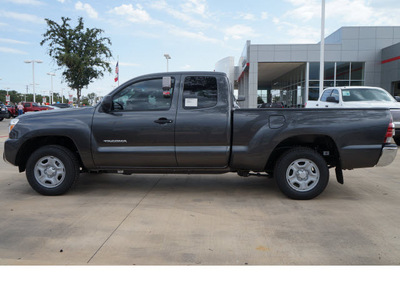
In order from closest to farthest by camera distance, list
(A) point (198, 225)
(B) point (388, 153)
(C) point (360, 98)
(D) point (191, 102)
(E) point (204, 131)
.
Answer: (A) point (198, 225) → (B) point (388, 153) → (E) point (204, 131) → (D) point (191, 102) → (C) point (360, 98)

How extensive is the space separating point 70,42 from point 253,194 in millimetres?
23599

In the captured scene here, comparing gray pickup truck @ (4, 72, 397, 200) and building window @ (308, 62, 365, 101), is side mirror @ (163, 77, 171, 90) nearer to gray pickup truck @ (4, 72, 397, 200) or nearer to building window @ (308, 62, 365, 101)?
gray pickup truck @ (4, 72, 397, 200)

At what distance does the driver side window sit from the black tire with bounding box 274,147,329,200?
1996 millimetres

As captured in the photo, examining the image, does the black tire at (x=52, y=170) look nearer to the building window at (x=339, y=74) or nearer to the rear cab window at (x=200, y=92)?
Answer: the rear cab window at (x=200, y=92)

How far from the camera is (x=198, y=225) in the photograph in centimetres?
441

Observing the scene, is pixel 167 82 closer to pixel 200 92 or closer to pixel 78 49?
pixel 200 92

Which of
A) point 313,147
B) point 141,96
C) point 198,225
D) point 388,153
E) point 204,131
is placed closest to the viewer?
point 198,225

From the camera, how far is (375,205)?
5.25 metres

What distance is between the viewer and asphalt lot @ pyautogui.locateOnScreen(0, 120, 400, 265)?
11.6 feet

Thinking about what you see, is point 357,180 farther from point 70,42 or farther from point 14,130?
point 70,42

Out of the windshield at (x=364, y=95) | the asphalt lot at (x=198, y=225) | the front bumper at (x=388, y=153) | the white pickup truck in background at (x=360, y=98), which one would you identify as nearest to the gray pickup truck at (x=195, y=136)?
the front bumper at (x=388, y=153)

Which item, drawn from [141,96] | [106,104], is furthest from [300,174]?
[106,104]

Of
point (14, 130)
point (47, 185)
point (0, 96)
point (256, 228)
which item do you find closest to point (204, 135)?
point (256, 228)

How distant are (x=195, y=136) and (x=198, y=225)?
4.93 ft
